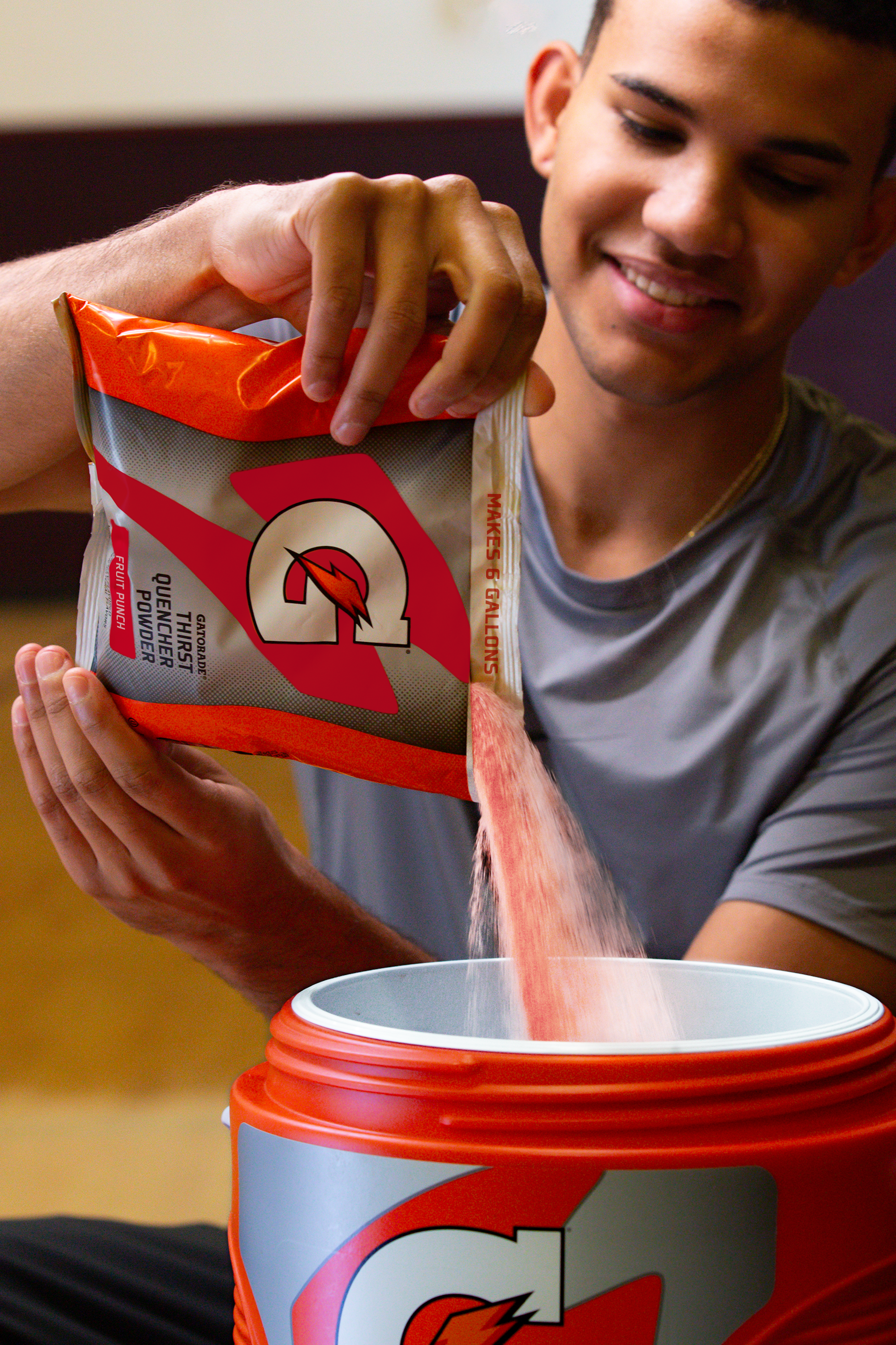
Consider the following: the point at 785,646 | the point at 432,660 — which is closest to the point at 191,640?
the point at 432,660

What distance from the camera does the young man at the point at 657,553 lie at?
598 millimetres

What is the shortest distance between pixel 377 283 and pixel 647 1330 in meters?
0.36

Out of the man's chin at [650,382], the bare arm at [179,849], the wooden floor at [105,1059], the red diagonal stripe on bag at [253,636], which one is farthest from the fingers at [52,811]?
the wooden floor at [105,1059]

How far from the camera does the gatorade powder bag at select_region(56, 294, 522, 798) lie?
470 millimetres

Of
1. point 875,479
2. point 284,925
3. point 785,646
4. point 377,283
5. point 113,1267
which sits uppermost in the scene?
point 377,283

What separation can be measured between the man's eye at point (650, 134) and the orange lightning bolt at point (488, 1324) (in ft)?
2.38

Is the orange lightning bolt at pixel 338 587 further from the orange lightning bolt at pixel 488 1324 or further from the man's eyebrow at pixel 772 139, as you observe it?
the man's eyebrow at pixel 772 139

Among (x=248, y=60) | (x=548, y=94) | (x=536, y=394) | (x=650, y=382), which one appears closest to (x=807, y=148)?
(x=650, y=382)

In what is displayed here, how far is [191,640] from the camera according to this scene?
50cm

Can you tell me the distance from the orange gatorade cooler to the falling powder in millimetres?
110

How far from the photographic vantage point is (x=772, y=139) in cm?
77

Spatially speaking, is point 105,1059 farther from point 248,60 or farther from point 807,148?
point 248,60

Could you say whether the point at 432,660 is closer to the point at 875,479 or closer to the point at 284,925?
the point at 284,925

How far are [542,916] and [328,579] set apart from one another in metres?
0.15
